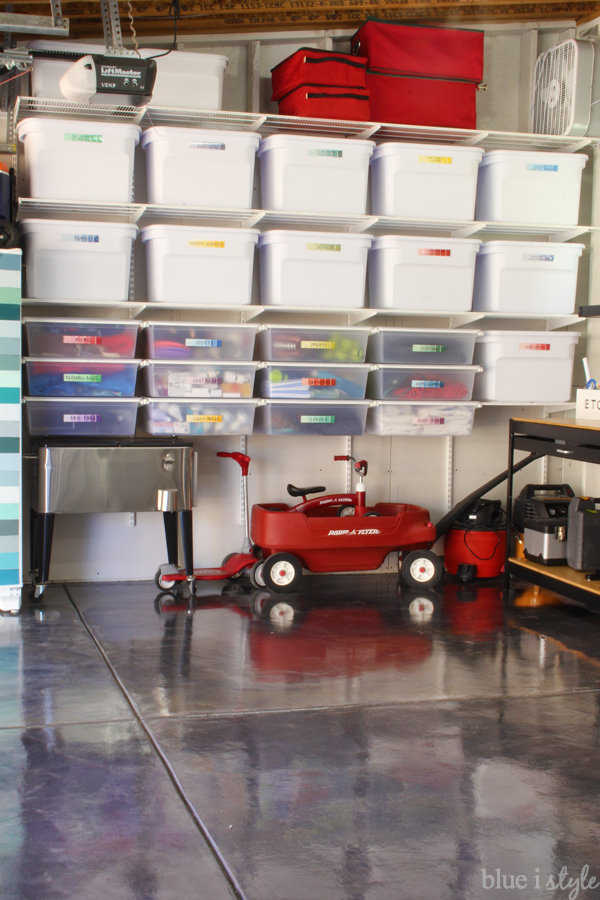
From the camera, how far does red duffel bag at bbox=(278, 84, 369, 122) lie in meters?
4.41

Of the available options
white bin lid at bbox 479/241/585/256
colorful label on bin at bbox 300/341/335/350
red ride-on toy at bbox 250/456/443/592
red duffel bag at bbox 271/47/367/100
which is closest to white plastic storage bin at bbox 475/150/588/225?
white bin lid at bbox 479/241/585/256

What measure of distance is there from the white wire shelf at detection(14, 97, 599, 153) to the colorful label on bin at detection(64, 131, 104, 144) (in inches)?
6.6

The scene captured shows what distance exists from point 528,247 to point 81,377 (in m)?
2.56

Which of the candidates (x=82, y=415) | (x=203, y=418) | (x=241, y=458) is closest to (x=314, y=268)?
(x=203, y=418)

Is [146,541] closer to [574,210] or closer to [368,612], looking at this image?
[368,612]

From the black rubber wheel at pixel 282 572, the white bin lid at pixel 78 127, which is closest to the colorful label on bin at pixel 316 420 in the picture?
the black rubber wheel at pixel 282 572

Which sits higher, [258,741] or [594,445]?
[594,445]

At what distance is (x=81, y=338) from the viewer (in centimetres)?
427

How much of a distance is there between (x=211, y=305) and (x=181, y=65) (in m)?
1.24

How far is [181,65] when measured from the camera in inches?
170

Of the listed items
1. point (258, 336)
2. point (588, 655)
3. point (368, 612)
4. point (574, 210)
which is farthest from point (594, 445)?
point (258, 336)

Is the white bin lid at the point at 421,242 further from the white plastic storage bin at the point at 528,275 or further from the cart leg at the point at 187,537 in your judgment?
the cart leg at the point at 187,537

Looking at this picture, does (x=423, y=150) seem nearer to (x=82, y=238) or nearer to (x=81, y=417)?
(x=82, y=238)

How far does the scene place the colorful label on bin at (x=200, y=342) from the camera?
4402 millimetres
